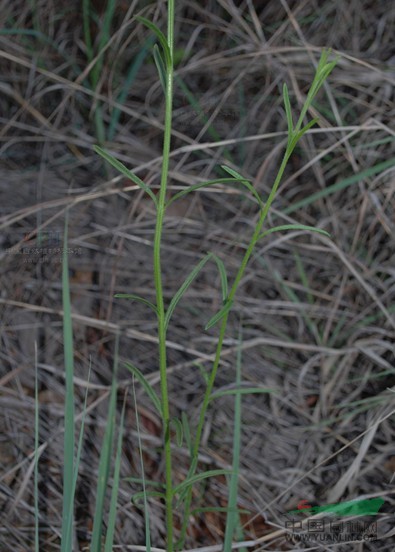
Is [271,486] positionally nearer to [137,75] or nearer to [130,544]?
[130,544]

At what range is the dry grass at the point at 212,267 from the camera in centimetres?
109

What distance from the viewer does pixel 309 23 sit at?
1.74 metres

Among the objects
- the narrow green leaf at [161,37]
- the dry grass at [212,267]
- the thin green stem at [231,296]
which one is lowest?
the dry grass at [212,267]

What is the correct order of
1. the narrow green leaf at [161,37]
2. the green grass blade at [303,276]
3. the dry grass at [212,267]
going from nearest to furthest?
the narrow green leaf at [161,37], the dry grass at [212,267], the green grass blade at [303,276]

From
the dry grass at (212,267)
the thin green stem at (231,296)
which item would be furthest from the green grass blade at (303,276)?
the thin green stem at (231,296)

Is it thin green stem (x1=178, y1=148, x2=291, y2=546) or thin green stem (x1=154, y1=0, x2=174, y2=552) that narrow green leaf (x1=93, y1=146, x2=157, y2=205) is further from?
thin green stem (x1=178, y1=148, x2=291, y2=546)

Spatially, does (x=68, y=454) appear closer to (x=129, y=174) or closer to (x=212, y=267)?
(x=129, y=174)

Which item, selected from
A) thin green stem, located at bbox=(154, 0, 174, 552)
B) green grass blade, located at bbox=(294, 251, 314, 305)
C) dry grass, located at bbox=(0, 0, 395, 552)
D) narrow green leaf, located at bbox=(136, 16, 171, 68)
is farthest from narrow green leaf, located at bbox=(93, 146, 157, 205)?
green grass blade, located at bbox=(294, 251, 314, 305)

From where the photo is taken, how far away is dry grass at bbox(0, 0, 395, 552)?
3.58 feet

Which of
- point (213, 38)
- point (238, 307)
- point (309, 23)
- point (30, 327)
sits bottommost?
point (30, 327)

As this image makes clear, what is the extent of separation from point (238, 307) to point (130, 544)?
1.82 feet

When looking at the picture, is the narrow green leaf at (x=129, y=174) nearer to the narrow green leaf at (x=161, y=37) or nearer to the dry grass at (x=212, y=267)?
the narrow green leaf at (x=161, y=37)

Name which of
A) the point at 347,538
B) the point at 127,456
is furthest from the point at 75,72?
the point at 347,538

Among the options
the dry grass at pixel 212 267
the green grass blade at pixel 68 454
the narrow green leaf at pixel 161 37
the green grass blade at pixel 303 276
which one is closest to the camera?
the narrow green leaf at pixel 161 37
